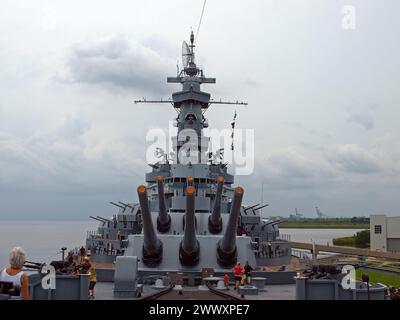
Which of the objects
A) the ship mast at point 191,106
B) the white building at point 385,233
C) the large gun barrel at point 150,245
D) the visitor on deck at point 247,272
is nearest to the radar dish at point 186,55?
the ship mast at point 191,106

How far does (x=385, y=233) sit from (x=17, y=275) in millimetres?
30106

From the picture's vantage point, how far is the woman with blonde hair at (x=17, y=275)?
3559mm

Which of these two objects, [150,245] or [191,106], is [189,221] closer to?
[150,245]

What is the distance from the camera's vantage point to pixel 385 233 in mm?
30594

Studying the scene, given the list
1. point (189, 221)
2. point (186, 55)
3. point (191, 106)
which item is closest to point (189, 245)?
point (189, 221)

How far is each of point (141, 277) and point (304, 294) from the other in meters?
4.80

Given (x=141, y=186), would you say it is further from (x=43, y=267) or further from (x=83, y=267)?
(x=43, y=267)

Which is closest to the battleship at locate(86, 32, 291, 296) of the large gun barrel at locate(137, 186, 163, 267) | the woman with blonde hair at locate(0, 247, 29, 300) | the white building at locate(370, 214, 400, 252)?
the large gun barrel at locate(137, 186, 163, 267)

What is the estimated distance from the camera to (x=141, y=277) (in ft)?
33.8

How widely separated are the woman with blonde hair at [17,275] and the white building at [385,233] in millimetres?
29530

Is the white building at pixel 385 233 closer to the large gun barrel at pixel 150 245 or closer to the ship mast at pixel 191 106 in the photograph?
the ship mast at pixel 191 106

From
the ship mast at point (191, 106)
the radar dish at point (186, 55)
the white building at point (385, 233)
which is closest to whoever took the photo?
the ship mast at point (191, 106)

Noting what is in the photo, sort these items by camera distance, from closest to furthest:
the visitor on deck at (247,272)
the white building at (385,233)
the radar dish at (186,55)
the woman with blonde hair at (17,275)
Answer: the woman with blonde hair at (17,275)
the visitor on deck at (247,272)
the radar dish at (186,55)
the white building at (385,233)
